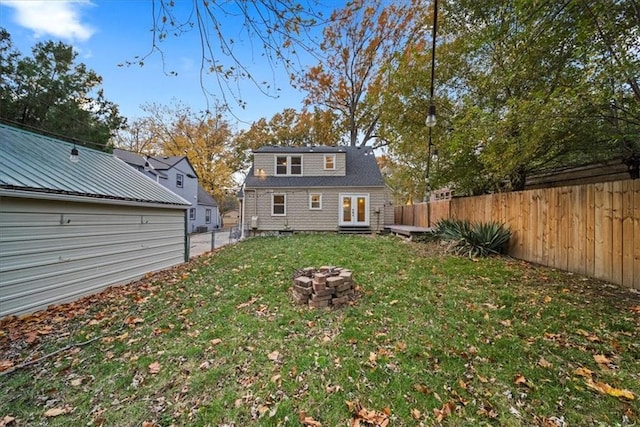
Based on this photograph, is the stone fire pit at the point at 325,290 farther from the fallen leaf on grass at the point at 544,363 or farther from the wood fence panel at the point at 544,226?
the wood fence panel at the point at 544,226

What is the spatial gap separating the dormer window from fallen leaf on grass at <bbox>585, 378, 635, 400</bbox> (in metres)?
14.0

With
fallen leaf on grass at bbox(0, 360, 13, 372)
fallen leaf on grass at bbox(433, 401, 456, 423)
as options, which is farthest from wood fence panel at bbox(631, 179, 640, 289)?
fallen leaf on grass at bbox(0, 360, 13, 372)

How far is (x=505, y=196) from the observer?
7273 millimetres

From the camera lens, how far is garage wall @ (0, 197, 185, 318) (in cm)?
416

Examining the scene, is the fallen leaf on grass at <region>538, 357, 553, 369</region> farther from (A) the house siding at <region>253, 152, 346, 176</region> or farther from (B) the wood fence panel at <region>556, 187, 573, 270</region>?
(A) the house siding at <region>253, 152, 346, 176</region>

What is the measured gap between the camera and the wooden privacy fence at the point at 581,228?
14.1 feet

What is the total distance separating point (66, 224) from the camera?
4.97 m

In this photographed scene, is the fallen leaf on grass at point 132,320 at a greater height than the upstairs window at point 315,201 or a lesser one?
lesser

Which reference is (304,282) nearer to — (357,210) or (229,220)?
(357,210)

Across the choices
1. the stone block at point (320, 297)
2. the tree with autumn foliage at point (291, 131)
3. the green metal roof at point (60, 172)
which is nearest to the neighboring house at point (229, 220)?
the tree with autumn foliage at point (291, 131)

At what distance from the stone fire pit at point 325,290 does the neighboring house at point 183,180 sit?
1637cm

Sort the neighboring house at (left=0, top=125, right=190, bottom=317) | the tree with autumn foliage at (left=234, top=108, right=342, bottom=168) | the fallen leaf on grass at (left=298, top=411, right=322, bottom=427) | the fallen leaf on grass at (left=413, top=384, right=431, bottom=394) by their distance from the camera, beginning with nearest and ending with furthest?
the fallen leaf on grass at (left=298, top=411, right=322, bottom=427) < the fallen leaf on grass at (left=413, top=384, right=431, bottom=394) < the neighboring house at (left=0, top=125, right=190, bottom=317) < the tree with autumn foliage at (left=234, top=108, right=342, bottom=168)

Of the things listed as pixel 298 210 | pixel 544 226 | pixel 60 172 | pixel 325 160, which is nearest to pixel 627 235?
pixel 544 226

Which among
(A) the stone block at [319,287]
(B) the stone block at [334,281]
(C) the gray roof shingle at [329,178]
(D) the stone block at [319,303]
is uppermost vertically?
(C) the gray roof shingle at [329,178]
